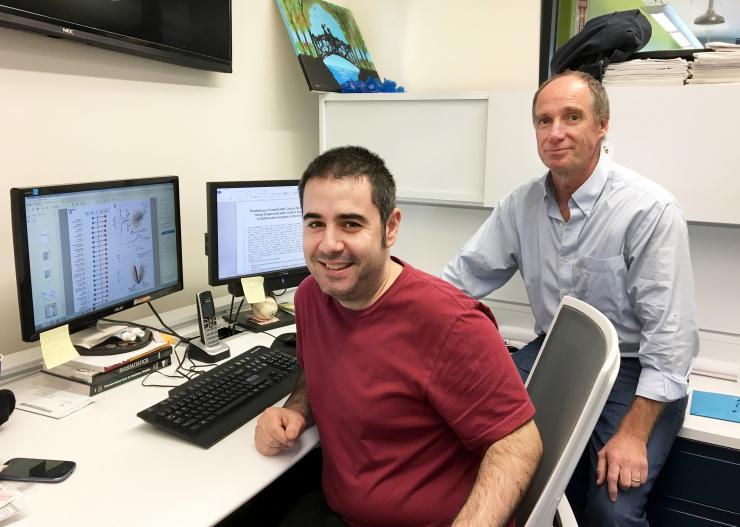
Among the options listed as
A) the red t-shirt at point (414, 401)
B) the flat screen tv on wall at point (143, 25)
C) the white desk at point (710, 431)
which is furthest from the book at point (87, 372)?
the white desk at point (710, 431)

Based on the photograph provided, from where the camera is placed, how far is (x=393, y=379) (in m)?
1.06

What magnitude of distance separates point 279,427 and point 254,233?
2.68ft

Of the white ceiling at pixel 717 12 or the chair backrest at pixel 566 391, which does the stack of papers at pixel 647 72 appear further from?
the chair backrest at pixel 566 391

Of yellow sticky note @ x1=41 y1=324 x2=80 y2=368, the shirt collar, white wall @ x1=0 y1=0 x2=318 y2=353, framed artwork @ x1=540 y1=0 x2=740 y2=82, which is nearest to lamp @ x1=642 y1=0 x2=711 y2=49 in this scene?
framed artwork @ x1=540 y1=0 x2=740 y2=82

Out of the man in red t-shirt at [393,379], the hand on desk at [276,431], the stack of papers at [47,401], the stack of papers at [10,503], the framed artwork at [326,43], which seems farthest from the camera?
the framed artwork at [326,43]

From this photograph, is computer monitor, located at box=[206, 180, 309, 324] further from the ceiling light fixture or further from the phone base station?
the ceiling light fixture

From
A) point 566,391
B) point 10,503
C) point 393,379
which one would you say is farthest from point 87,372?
point 566,391

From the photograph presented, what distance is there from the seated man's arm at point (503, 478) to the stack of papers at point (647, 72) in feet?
4.43

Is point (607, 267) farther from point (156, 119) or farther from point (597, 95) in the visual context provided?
point (156, 119)

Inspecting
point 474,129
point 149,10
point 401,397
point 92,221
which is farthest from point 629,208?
point 149,10

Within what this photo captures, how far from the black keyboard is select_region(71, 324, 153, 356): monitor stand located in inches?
9.4

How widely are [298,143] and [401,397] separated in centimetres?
169

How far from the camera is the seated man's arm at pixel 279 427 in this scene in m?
1.13

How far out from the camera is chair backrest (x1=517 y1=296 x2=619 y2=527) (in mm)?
920
